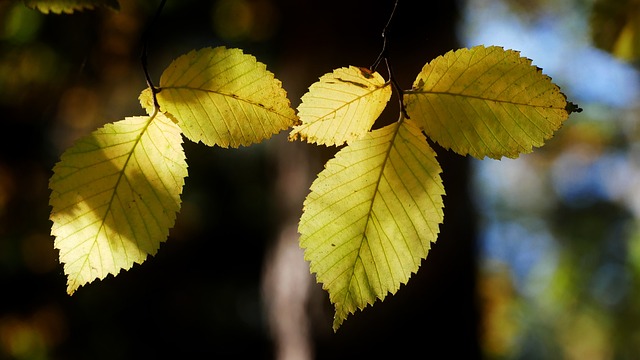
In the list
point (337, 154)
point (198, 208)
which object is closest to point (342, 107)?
point (337, 154)

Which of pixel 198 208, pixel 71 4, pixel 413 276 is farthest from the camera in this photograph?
pixel 198 208

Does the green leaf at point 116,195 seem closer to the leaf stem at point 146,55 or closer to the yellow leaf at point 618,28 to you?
the leaf stem at point 146,55

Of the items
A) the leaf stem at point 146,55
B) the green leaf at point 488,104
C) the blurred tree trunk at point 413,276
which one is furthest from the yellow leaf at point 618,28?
Result: the leaf stem at point 146,55

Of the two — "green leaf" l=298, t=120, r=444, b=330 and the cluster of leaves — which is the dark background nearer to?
the cluster of leaves

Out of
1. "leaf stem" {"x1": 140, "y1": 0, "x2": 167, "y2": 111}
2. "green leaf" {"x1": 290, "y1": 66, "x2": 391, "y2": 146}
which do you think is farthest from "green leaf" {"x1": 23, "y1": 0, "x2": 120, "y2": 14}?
"green leaf" {"x1": 290, "y1": 66, "x2": 391, "y2": 146}

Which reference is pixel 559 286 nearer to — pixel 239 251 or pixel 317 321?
pixel 239 251

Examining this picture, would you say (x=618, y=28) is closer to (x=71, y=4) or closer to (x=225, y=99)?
(x=225, y=99)
